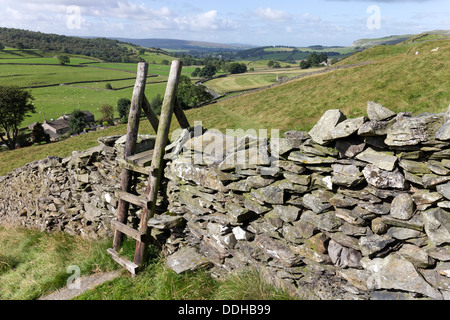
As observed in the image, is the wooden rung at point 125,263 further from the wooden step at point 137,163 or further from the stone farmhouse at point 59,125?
the stone farmhouse at point 59,125

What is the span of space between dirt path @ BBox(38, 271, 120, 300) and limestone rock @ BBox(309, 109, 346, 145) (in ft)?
15.9

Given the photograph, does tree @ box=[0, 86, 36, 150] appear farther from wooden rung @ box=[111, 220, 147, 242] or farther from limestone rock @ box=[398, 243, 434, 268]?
limestone rock @ box=[398, 243, 434, 268]

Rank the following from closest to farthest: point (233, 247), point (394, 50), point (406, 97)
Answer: point (233, 247) < point (406, 97) < point (394, 50)

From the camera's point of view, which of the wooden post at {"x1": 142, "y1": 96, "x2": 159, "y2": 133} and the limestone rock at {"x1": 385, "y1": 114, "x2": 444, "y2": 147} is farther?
the wooden post at {"x1": 142, "y1": 96, "x2": 159, "y2": 133}

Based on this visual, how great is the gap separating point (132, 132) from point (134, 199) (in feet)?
4.88

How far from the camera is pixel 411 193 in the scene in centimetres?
333

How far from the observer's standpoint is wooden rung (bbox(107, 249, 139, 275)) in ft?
17.6

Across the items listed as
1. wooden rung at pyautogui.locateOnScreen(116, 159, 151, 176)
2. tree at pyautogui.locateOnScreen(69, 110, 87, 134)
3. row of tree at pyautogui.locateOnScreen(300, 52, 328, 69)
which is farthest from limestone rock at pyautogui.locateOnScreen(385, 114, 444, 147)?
row of tree at pyautogui.locateOnScreen(300, 52, 328, 69)

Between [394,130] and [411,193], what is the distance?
33.1 inches

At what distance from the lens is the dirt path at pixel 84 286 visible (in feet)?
17.3

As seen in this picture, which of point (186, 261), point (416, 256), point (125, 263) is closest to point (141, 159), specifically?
point (125, 263)

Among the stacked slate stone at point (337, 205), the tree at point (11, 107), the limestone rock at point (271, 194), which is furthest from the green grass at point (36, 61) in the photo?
the limestone rock at point (271, 194)
